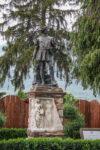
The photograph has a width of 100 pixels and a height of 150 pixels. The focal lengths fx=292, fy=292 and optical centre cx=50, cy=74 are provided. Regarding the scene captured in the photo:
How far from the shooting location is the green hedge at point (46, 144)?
6367mm

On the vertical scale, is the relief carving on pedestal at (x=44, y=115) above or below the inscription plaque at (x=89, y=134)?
above

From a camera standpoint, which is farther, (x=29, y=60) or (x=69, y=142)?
(x=29, y=60)

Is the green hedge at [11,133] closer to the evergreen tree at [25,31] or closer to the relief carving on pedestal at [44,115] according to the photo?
the relief carving on pedestal at [44,115]

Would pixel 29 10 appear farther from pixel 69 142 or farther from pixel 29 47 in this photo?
pixel 69 142

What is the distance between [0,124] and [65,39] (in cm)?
631

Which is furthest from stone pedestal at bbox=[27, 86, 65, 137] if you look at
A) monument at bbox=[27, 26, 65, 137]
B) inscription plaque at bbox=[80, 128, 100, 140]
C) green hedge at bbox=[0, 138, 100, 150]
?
inscription plaque at bbox=[80, 128, 100, 140]

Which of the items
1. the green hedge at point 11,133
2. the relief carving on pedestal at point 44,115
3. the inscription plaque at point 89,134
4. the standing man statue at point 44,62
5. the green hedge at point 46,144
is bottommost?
the green hedge at point 11,133

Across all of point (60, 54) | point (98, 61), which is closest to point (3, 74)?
point (60, 54)

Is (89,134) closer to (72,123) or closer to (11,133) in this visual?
(72,123)

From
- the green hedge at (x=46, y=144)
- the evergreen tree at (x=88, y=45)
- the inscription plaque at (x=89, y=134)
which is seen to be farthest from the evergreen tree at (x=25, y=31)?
the green hedge at (x=46, y=144)

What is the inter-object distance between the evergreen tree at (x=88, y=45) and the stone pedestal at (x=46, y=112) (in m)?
2.23

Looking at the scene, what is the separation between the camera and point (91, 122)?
13172 millimetres

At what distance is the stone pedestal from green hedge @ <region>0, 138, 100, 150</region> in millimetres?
994

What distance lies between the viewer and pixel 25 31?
14.5 m
